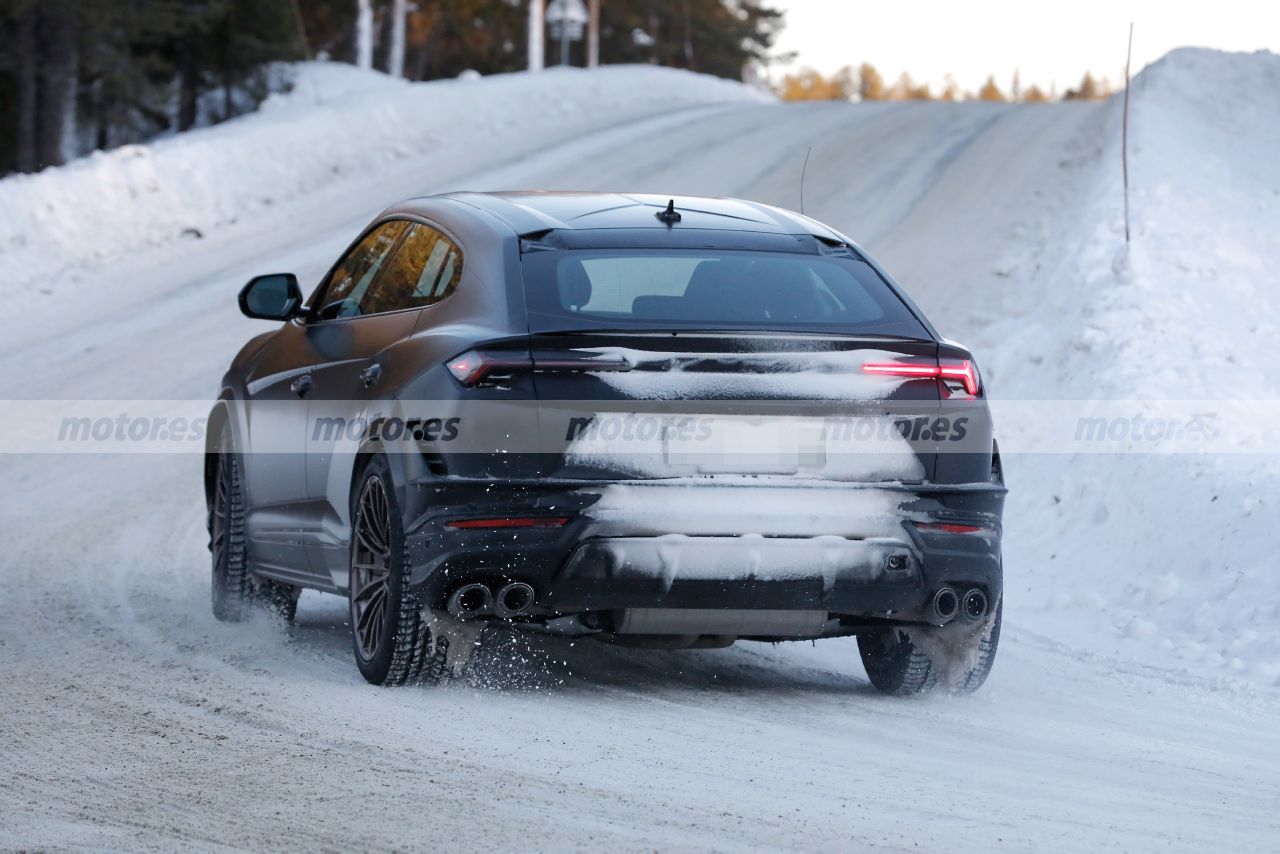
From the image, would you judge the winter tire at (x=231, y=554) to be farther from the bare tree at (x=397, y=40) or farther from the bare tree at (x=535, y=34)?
the bare tree at (x=535, y=34)

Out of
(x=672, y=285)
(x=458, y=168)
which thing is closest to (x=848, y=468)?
(x=672, y=285)

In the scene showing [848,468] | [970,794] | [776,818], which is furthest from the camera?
[848,468]

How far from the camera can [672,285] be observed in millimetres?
6000

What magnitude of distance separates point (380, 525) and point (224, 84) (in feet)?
94.5

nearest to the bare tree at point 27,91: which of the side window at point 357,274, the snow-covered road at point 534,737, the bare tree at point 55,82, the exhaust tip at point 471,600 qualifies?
the bare tree at point 55,82

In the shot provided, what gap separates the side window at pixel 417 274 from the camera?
244 inches

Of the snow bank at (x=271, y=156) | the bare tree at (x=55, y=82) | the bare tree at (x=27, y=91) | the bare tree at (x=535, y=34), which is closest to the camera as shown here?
the snow bank at (x=271, y=156)

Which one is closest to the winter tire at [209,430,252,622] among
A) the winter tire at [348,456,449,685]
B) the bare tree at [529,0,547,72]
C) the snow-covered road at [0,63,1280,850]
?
the snow-covered road at [0,63,1280,850]

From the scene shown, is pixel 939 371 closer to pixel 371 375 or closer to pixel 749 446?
pixel 749 446

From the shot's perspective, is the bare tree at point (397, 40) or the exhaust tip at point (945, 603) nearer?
the exhaust tip at point (945, 603)

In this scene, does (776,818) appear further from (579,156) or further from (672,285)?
(579,156)

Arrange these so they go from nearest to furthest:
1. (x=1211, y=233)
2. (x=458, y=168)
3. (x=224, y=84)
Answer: (x=1211, y=233) → (x=458, y=168) → (x=224, y=84)

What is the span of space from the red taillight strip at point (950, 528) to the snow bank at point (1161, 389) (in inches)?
64.0

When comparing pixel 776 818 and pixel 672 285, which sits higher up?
pixel 672 285
